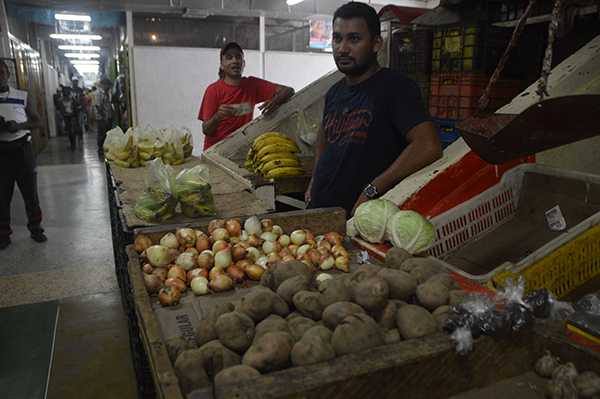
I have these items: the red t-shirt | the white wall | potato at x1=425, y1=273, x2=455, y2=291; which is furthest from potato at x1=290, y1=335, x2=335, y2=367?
the white wall

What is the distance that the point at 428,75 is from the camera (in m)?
4.43

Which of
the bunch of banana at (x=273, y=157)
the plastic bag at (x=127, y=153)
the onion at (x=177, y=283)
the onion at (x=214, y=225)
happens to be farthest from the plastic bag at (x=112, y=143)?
the onion at (x=177, y=283)

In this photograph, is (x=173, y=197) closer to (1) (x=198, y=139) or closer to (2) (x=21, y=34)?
(1) (x=198, y=139)

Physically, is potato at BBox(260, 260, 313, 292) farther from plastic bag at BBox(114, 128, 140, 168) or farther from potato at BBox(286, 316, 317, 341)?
plastic bag at BBox(114, 128, 140, 168)

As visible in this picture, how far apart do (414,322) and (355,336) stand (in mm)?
179

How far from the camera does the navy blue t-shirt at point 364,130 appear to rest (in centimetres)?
241

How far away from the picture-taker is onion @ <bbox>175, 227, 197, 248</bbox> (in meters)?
1.77

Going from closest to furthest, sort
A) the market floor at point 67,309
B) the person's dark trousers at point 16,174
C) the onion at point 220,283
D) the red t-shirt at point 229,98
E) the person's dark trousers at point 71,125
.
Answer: the onion at point 220,283 < the market floor at point 67,309 < the red t-shirt at point 229,98 < the person's dark trousers at point 16,174 < the person's dark trousers at point 71,125

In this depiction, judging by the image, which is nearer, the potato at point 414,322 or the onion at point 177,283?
the potato at point 414,322

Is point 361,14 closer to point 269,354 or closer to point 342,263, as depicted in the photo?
point 342,263

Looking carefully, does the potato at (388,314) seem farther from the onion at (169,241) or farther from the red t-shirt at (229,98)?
the red t-shirt at (229,98)

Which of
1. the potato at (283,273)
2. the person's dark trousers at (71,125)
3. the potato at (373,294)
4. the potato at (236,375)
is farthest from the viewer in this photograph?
the person's dark trousers at (71,125)

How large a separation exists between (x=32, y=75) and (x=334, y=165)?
514 inches

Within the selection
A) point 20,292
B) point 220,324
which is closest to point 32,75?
point 20,292
